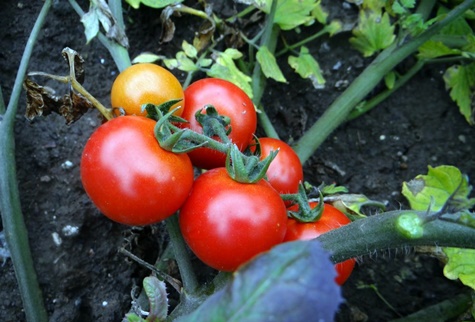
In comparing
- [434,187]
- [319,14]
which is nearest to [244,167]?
[434,187]

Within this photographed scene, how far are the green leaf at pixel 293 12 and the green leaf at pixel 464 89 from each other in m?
0.52

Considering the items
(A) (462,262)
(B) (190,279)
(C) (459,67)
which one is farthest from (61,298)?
(C) (459,67)

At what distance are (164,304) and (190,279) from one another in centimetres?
13

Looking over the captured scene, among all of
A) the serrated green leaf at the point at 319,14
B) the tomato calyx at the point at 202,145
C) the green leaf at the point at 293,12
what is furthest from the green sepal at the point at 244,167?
the serrated green leaf at the point at 319,14

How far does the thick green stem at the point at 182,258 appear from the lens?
102cm

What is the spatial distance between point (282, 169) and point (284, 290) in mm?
575

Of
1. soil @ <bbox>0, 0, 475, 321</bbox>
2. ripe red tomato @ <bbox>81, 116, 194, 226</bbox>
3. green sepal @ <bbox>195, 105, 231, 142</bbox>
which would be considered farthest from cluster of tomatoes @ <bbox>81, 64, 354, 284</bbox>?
soil @ <bbox>0, 0, 475, 321</bbox>

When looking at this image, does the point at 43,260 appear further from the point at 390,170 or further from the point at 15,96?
the point at 390,170

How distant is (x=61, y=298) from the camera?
1.25 meters

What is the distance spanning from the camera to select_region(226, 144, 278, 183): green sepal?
890 millimetres

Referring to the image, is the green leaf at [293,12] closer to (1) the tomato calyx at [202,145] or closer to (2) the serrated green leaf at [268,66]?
(2) the serrated green leaf at [268,66]

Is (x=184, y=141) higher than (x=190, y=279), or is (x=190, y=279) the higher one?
(x=184, y=141)

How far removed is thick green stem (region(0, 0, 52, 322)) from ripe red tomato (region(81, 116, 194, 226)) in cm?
33

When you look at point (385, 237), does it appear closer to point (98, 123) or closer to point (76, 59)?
point (76, 59)
